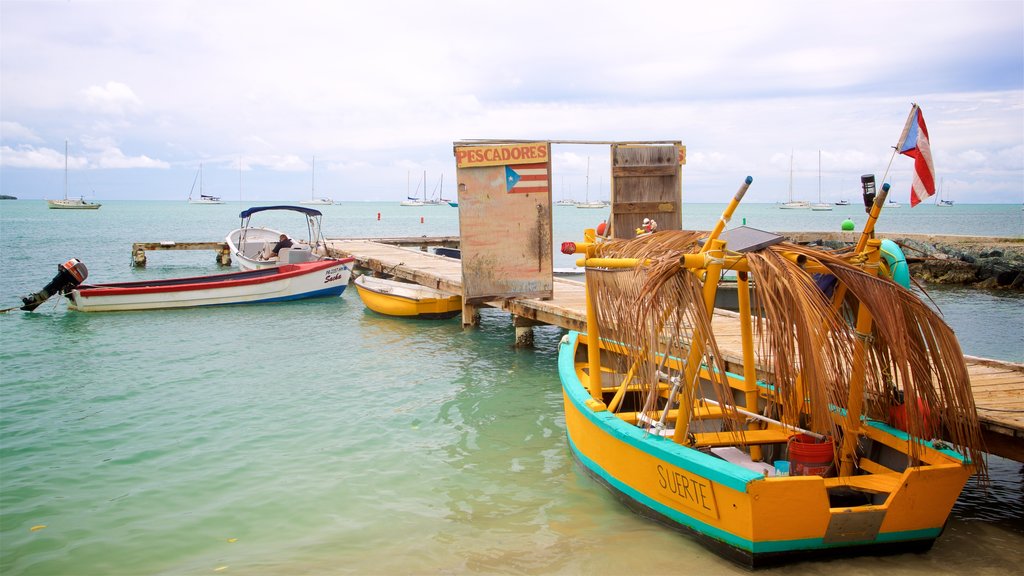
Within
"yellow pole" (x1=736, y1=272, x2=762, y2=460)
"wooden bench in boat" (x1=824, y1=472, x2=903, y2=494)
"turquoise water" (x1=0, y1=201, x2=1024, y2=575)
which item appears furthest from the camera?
"yellow pole" (x1=736, y1=272, x2=762, y2=460)

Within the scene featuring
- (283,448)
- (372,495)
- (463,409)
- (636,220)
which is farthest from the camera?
(636,220)

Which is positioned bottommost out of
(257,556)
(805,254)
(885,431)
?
(257,556)

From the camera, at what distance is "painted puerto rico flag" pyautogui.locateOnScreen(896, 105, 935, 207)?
528 cm

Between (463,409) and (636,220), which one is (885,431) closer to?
(463,409)

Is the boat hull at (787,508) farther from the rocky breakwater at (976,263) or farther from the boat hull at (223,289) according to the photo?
the rocky breakwater at (976,263)

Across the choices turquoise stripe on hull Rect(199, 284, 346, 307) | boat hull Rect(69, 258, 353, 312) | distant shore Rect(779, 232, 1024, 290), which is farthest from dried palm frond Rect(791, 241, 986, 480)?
distant shore Rect(779, 232, 1024, 290)

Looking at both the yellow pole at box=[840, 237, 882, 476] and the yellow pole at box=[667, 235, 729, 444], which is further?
the yellow pole at box=[840, 237, 882, 476]

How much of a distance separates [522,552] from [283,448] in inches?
148

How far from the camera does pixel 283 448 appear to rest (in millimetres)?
8594

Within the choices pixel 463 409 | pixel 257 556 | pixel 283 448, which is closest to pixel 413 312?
pixel 463 409

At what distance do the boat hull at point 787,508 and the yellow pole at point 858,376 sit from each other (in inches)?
11.8

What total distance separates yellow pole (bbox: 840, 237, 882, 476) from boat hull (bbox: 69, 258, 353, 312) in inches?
655

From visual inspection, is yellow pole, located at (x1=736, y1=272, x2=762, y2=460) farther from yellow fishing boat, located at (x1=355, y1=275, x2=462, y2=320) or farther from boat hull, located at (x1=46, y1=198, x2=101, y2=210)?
boat hull, located at (x1=46, y1=198, x2=101, y2=210)

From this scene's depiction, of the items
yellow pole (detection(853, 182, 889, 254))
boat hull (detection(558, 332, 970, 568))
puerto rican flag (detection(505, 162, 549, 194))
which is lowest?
boat hull (detection(558, 332, 970, 568))
